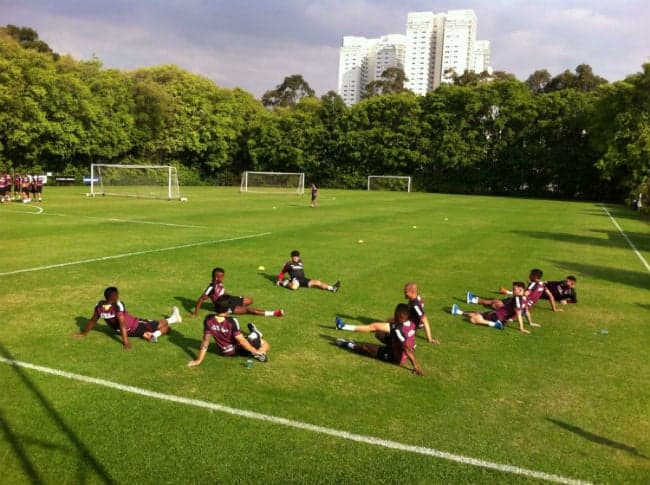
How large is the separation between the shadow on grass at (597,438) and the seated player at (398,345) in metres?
1.95

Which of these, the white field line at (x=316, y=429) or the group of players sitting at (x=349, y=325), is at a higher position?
the group of players sitting at (x=349, y=325)

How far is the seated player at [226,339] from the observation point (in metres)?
7.55

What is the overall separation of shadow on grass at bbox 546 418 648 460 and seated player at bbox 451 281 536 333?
3757 mm

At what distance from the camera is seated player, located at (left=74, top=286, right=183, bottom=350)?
27.0 ft

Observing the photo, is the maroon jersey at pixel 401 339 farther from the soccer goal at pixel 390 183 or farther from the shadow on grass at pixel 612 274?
the soccer goal at pixel 390 183

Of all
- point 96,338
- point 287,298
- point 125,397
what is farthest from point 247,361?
point 287,298

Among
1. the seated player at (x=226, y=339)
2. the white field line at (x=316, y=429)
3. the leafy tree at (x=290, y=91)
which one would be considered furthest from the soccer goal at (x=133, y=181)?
the leafy tree at (x=290, y=91)

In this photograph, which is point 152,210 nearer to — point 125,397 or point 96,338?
point 96,338

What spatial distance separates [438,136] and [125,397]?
238 feet

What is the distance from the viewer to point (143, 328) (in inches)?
339

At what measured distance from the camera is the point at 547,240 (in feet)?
75.3

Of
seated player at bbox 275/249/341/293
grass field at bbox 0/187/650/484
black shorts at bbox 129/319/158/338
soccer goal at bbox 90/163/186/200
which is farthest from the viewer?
soccer goal at bbox 90/163/186/200

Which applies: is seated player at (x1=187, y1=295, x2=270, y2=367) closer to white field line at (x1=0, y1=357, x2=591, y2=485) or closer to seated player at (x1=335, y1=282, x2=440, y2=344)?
white field line at (x1=0, y1=357, x2=591, y2=485)

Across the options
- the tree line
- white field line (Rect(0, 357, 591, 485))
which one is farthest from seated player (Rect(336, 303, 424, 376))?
the tree line
